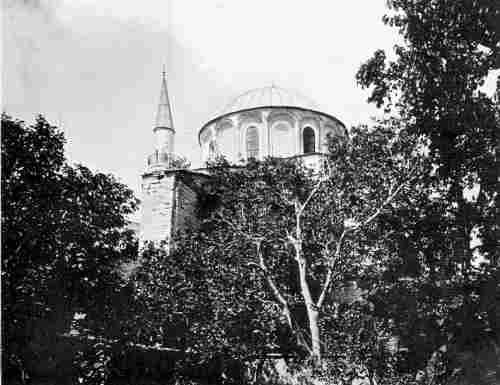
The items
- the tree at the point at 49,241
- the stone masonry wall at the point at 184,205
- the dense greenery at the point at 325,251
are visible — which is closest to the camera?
the tree at the point at 49,241

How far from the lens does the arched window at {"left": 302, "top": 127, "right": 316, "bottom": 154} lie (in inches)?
907

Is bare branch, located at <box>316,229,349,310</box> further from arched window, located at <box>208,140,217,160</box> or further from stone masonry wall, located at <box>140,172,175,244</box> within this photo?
arched window, located at <box>208,140,217,160</box>

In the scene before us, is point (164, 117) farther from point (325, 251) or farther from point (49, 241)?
point (49, 241)

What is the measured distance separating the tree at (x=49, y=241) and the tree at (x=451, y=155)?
463 cm

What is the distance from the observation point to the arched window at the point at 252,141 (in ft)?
74.0

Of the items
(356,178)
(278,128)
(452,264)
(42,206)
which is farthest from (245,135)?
(42,206)

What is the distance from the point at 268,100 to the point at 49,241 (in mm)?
17059

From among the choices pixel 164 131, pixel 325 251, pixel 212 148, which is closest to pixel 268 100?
pixel 212 148

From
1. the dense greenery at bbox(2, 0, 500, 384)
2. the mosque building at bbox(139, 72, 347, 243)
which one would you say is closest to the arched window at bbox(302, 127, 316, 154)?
the mosque building at bbox(139, 72, 347, 243)

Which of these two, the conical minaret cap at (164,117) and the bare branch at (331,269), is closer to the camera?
the bare branch at (331,269)

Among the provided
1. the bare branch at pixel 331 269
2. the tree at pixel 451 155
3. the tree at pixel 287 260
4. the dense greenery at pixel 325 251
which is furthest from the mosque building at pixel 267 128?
the tree at pixel 451 155

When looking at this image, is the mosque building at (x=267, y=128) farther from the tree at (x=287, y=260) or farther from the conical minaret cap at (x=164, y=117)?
the tree at (x=287, y=260)

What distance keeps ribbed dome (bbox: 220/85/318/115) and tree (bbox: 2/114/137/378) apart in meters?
14.8

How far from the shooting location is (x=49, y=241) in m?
7.48
